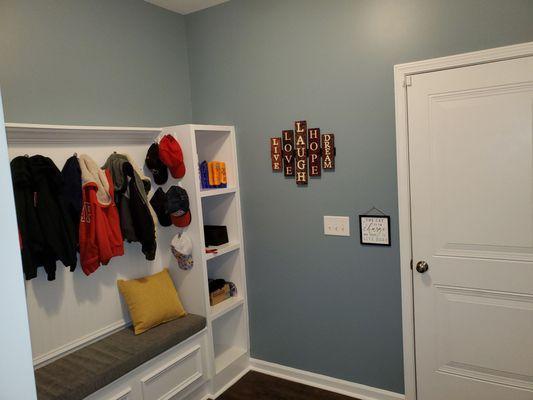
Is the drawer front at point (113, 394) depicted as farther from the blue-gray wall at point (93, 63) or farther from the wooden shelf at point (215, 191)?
the blue-gray wall at point (93, 63)

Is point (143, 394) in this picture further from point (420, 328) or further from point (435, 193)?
point (435, 193)

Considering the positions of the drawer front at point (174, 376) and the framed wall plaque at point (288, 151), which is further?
the framed wall plaque at point (288, 151)

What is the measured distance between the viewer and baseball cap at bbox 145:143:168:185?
8.75 feet

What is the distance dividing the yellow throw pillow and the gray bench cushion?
0.17ft

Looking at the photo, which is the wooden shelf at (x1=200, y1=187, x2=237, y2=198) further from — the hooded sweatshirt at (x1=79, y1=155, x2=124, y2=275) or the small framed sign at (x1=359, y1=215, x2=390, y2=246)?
the small framed sign at (x1=359, y1=215, x2=390, y2=246)

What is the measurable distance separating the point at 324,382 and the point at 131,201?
72.4 inches

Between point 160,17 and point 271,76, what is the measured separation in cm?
97

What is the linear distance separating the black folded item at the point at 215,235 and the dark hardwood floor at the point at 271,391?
3.46 ft

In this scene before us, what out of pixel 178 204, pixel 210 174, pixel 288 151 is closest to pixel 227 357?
pixel 178 204

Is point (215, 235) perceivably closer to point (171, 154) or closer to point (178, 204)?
point (178, 204)

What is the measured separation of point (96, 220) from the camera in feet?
7.37

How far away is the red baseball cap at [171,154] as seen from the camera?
101 inches

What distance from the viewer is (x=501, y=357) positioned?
217cm

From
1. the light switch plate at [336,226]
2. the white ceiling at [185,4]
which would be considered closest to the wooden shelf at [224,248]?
the light switch plate at [336,226]
